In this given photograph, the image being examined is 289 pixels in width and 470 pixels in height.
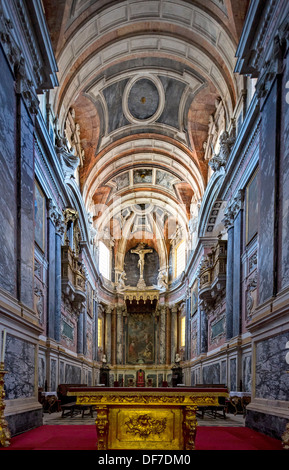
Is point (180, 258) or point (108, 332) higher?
point (180, 258)

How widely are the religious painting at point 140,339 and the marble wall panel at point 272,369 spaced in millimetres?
23085

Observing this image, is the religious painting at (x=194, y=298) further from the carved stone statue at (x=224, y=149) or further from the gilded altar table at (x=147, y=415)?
the gilded altar table at (x=147, y=415)

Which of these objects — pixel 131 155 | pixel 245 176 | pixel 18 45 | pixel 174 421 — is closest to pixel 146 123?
pixel 131 155

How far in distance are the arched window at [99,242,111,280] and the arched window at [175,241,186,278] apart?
4.97 metres

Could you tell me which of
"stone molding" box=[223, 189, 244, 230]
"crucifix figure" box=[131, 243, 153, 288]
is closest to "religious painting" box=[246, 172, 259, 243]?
"stone molding" box=[223, 189, 244, 230]

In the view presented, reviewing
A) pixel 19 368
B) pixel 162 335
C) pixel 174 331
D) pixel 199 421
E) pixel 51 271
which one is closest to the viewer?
pixel 19 368

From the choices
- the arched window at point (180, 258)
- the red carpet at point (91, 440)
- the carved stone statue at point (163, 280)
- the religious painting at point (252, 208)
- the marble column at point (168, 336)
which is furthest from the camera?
the carved stone statue at point (163, 280)

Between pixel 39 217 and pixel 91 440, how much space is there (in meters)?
7.18

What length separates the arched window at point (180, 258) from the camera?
Result: 1133 inches

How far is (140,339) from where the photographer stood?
1206 inches

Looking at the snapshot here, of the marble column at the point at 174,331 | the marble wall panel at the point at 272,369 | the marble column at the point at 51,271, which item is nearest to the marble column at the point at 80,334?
the marble column at the point at 51,271

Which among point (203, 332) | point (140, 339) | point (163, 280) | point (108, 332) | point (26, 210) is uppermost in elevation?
point (26, 210)

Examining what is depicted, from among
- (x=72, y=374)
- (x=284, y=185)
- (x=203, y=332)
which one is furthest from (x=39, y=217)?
(x=203, y=332)

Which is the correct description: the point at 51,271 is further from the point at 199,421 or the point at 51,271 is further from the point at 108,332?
the point at 108,332
